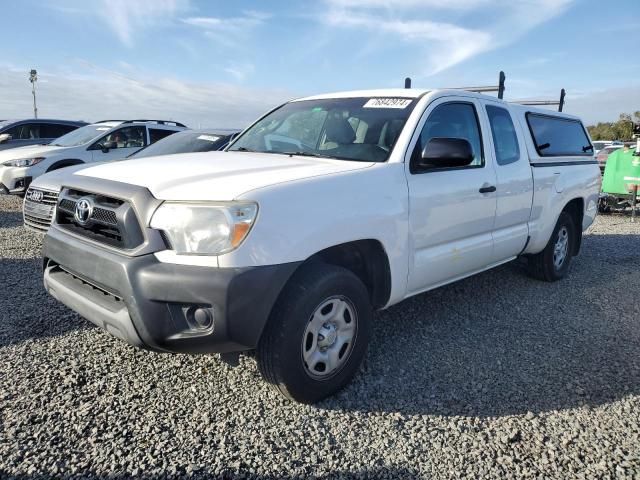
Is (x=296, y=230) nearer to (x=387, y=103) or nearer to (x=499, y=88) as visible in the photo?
(x=387, y=103)

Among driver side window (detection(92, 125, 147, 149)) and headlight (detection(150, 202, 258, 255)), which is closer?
headlight (detection(150, 202, 258, 255))

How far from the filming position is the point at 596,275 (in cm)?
587

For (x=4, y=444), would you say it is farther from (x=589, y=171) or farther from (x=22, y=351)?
(x=589, y=171)

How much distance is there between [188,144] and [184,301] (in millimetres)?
5376

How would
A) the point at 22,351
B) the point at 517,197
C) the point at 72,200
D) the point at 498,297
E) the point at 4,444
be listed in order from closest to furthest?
1. the point at 4,444
2. the point at 72,200
3. the point at 22,351
4. the point at 517,197
5. the point at 498,297

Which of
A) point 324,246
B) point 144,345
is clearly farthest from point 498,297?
point 144,345

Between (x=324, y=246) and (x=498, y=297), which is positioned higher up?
(x=324, y=246)

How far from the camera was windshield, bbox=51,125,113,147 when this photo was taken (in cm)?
973

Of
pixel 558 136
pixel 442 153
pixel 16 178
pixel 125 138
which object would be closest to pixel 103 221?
pixel 442 153

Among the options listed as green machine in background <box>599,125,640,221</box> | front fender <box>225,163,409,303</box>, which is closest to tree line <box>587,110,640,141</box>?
green machine in background <box>599,125,640,221</box>

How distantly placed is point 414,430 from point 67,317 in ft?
9.21

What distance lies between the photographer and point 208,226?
2354 millimetres

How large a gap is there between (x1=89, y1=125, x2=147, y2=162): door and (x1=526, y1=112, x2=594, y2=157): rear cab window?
733 cm

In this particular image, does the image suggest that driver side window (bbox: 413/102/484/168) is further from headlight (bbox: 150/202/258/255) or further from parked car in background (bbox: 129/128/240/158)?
parked car in background (bbox: 129/128/240/158)
